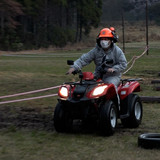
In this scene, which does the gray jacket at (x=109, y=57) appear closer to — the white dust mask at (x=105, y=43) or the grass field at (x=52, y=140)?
the white dust mask at (x=105, y=43)

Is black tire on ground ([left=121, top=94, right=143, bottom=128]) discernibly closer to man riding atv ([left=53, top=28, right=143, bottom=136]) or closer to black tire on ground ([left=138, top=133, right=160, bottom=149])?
man riding atv ([left=53, top=28, right=143, bottom=136])

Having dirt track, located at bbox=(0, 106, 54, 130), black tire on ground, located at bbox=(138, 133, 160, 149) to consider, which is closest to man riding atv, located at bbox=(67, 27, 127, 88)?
dirt track, located at bbox=(0, 106, 54, 130)

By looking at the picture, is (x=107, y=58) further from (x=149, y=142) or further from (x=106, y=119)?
(x=149, y=142)

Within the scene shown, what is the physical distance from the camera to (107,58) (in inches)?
296

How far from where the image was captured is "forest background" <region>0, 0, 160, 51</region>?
162 ft

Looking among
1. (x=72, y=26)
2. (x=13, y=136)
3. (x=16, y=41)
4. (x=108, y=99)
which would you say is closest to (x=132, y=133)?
(x=108, y=99)

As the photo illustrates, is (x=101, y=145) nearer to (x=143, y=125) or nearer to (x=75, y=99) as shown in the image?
(x=75, y=99)

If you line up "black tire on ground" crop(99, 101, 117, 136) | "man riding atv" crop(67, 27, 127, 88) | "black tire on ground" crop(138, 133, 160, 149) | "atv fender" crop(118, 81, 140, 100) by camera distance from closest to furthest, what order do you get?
"black tire on ground" crop(138, 133, 160, 149) < "black tire on ground" crop(99, 101, 117, 136) < "man riding atv" crop(67, 27, 127, 88) < "atv fender" crop(118, 81, 140, 100)

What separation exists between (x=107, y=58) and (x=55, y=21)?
5083 centimetres

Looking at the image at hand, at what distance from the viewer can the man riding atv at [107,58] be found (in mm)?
7426

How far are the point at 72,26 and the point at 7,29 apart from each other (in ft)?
53.4

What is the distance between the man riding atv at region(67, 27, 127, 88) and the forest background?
126 ft

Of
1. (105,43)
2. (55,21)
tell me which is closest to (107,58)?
(105,43)

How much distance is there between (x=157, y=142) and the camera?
19.7 feet
